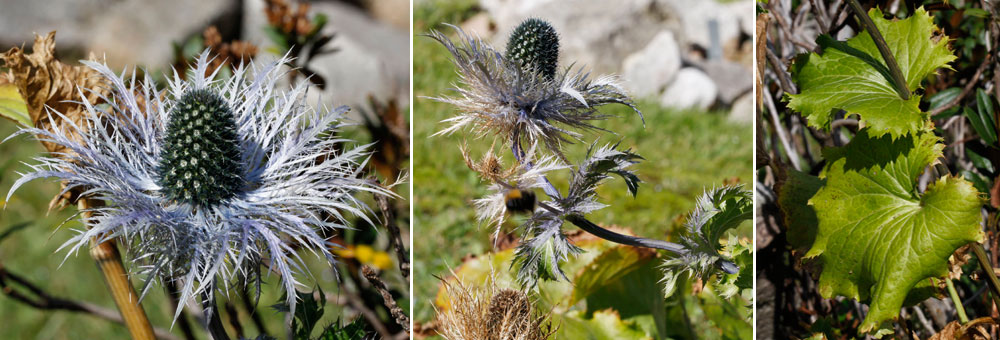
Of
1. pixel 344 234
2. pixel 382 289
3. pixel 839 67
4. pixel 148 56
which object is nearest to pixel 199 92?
pixel 382 289

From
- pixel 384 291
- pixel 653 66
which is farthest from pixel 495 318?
pixel 653 66

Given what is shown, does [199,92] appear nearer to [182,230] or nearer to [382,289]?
[182,230]

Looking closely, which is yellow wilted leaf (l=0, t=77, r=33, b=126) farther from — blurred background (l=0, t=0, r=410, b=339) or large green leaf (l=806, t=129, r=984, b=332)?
large green leaf (l=806, t=129, r=984, b=332)

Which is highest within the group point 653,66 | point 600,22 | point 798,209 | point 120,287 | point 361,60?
point 361,60

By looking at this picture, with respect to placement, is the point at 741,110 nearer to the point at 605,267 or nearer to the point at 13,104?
the point at 605,267

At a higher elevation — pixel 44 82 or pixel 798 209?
pixel 44 82

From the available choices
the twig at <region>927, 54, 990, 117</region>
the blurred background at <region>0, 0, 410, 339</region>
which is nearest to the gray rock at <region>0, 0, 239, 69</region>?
the blurred background at <region>0, 0, 410, 339</region>
